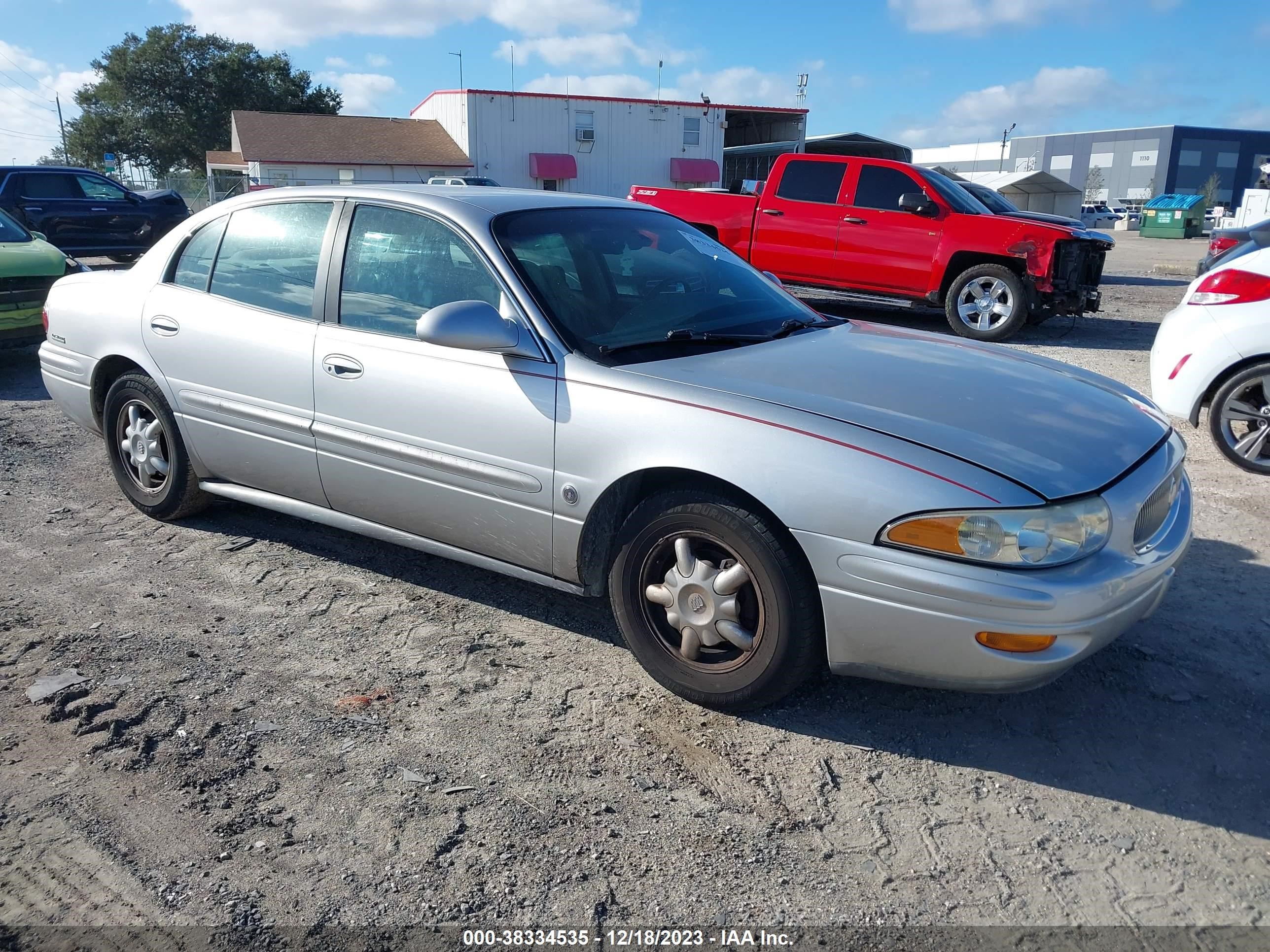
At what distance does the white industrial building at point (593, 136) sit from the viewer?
42594 millimetres

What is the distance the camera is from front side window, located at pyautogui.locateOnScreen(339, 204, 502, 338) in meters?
3.61

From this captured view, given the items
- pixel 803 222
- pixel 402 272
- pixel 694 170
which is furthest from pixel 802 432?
pixel 694 170

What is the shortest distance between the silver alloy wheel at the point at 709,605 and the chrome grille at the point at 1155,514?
118cm

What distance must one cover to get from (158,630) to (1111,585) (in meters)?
3.32

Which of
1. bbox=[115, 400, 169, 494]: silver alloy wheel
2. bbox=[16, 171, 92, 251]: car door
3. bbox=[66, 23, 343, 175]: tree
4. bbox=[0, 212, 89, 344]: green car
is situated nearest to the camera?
bbox=[115, 400, 169, 494]: silver alloy wheel

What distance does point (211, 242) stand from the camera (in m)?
4.43

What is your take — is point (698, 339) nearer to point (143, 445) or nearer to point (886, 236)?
point (143, 445)

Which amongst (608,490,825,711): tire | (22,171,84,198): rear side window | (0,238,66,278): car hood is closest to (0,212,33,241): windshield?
(0,238,66,278): car hood

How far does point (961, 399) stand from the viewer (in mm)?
3141

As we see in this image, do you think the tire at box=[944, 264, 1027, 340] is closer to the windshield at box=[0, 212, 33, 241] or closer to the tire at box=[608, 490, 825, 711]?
the tire at box=[608, 490, 825, 711]

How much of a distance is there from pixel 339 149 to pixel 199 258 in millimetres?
42306

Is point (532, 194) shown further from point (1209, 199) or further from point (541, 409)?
point (1209, 199)

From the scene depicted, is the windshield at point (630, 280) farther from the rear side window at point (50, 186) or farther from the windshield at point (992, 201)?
the rear side window at point (50, 186)

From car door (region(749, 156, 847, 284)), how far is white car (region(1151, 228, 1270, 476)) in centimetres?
546
